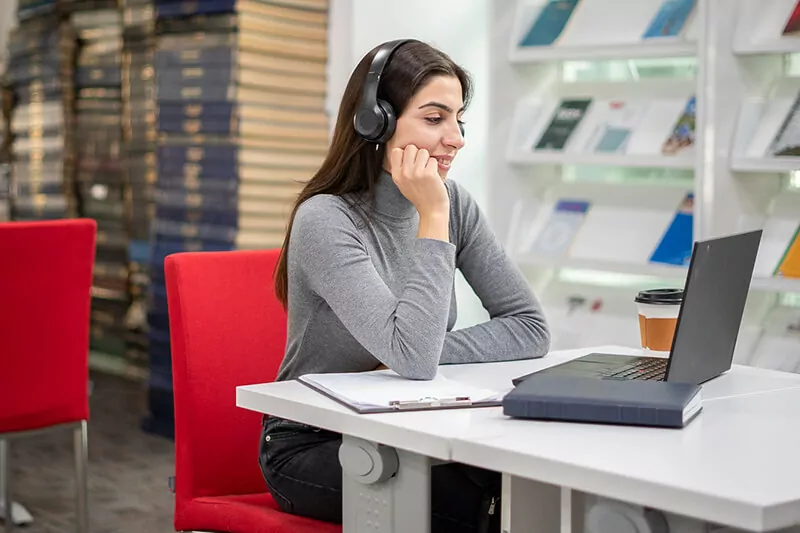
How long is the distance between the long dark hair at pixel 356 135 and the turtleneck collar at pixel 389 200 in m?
0.01

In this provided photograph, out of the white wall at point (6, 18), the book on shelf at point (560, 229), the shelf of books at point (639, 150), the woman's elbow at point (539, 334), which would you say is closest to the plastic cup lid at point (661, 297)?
the woman's elbow at point (539, 334)

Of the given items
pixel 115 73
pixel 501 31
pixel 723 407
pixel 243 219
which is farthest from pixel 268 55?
pixel 723 407

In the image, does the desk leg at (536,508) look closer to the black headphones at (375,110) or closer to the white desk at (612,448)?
the white desk at (612,448)

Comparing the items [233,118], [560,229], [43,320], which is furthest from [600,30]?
[43,320]

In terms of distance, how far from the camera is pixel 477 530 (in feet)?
5.67

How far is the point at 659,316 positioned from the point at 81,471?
5.77ft

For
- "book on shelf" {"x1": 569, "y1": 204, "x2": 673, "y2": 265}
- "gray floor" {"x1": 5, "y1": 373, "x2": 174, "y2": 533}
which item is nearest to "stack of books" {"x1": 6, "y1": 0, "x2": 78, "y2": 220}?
"gray floor" {"x1": 5, "y1": 373, "x2": 174, "y2": 533}

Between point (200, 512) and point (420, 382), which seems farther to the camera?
point (200, 512)

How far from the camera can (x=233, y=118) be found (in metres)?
4.18

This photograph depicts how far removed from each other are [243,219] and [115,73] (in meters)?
1.56

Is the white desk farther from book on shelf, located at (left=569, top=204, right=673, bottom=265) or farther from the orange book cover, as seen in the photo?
book on shelf, located at (left=569, top=204, right=673, bottom=265)

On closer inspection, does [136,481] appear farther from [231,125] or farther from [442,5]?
[442,5]

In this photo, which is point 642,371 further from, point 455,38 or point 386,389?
point 455,38

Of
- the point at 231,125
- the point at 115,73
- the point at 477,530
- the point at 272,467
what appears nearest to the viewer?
the point at 477,530
